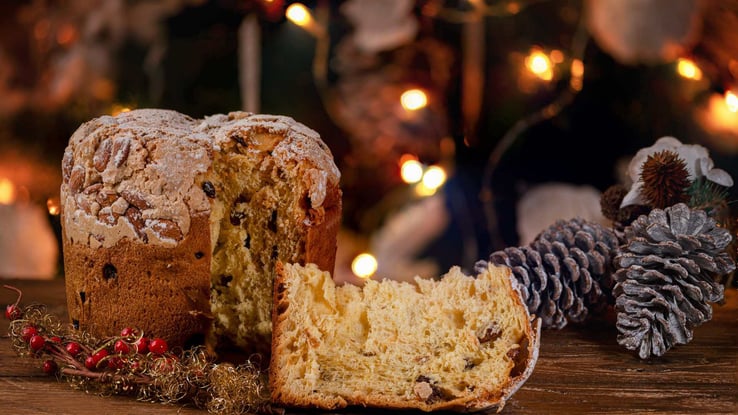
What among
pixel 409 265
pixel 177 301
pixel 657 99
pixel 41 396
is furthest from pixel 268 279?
pixel 657 99

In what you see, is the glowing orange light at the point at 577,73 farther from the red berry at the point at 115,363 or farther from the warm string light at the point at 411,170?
the red berry at the point at 115,363

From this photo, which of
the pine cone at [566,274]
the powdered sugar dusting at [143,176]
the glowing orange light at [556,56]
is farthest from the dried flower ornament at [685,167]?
the powdered sugar dusting at [143,176]

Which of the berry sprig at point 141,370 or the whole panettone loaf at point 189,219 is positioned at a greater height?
the whole panettone loaf at point 189,219

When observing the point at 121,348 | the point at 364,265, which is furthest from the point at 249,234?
the point at 364,265

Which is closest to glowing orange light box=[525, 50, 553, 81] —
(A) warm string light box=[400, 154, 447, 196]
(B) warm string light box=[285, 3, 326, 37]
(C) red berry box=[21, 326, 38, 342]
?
(A) warm string light box=[400, 154, 447, 196]

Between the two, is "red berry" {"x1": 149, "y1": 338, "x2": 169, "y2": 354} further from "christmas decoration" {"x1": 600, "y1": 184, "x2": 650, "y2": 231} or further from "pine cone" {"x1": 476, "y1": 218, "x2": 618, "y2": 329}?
"christmas decoration" {"x1": 600, "y1": 184, "x2": 650, "y2": 231}

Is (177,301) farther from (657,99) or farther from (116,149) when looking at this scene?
(657,99)
